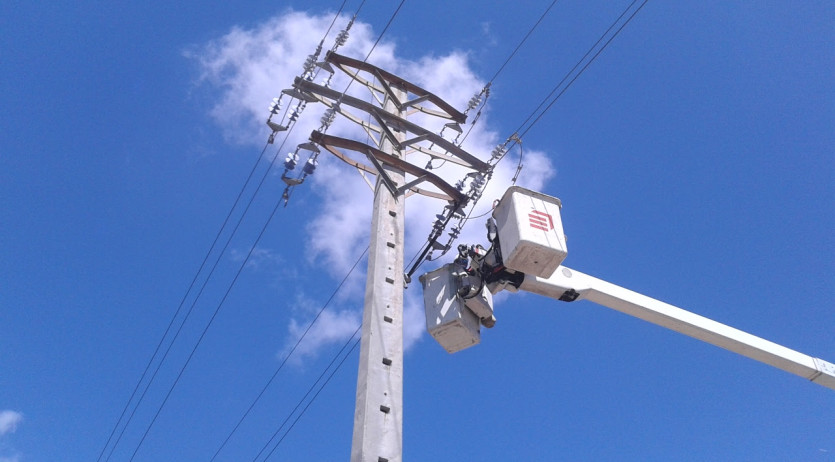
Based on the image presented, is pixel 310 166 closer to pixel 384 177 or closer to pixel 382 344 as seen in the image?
pixel 384 177

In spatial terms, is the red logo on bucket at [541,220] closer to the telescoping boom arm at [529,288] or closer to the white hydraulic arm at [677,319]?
the telescoping boom arm at [529,288]

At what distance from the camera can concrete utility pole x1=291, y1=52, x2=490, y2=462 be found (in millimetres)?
6211

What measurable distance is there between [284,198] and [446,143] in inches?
92.4

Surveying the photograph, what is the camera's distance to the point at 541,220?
7477mm

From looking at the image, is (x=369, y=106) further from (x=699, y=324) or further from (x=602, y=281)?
(x=699, y=324)

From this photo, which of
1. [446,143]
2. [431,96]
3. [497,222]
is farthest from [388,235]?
[431,96]

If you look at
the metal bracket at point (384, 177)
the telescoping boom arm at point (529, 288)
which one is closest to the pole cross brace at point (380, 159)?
the metal bracket at point (384, 177)

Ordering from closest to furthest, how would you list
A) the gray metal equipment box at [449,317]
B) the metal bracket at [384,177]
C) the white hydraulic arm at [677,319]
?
1. the gray metal equipment box at [449,317]
2. the white hydraulic arm at [677,319]
3. the metal bracket at [384,177]

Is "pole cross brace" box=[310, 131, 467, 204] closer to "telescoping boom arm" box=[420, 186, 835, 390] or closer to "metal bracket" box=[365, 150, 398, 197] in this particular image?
"metal bracket" box=[365, 150, 398, 197]

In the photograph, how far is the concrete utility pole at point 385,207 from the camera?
20.4ft

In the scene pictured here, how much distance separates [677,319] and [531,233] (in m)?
2.51

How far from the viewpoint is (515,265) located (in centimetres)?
741

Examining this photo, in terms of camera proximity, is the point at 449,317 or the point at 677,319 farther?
the point at 677,319

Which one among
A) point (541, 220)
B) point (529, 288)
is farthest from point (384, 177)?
point (529, 288)
